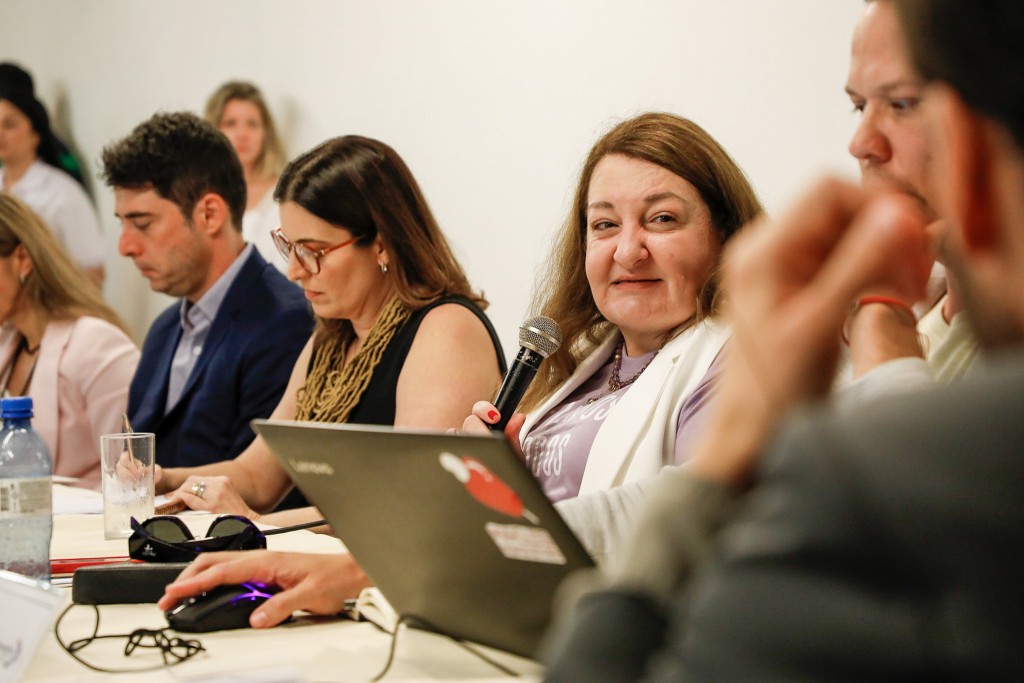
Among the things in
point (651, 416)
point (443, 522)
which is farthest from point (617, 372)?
point (443, 522)

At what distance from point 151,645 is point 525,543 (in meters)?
0.47

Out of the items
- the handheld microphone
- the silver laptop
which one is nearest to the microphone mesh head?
the handheld microphone

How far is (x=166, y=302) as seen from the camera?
5332 millimetres

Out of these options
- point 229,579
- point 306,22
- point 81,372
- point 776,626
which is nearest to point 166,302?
point 306,22

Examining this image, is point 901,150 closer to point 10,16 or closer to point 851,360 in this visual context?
point 851,360

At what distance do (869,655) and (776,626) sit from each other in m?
0.04

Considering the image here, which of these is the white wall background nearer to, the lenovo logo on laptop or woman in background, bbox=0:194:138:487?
woman in background, bbox=0:194:138:487

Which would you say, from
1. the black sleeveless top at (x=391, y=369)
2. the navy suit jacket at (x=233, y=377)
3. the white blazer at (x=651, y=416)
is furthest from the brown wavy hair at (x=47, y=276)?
the white blazer at (x=651, y=416)

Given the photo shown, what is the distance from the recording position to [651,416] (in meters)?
1.72

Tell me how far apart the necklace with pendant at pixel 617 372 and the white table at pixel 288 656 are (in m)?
0.85

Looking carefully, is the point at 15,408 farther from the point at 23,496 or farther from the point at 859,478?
the point at 859,478

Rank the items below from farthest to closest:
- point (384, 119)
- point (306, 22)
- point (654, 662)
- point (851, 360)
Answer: point (306, 22) < point (384, 119) < point (851, 360) < point (654, 662)

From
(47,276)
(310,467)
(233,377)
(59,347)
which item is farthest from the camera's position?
(47,276)

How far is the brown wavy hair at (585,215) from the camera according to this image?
1888 millimetres
